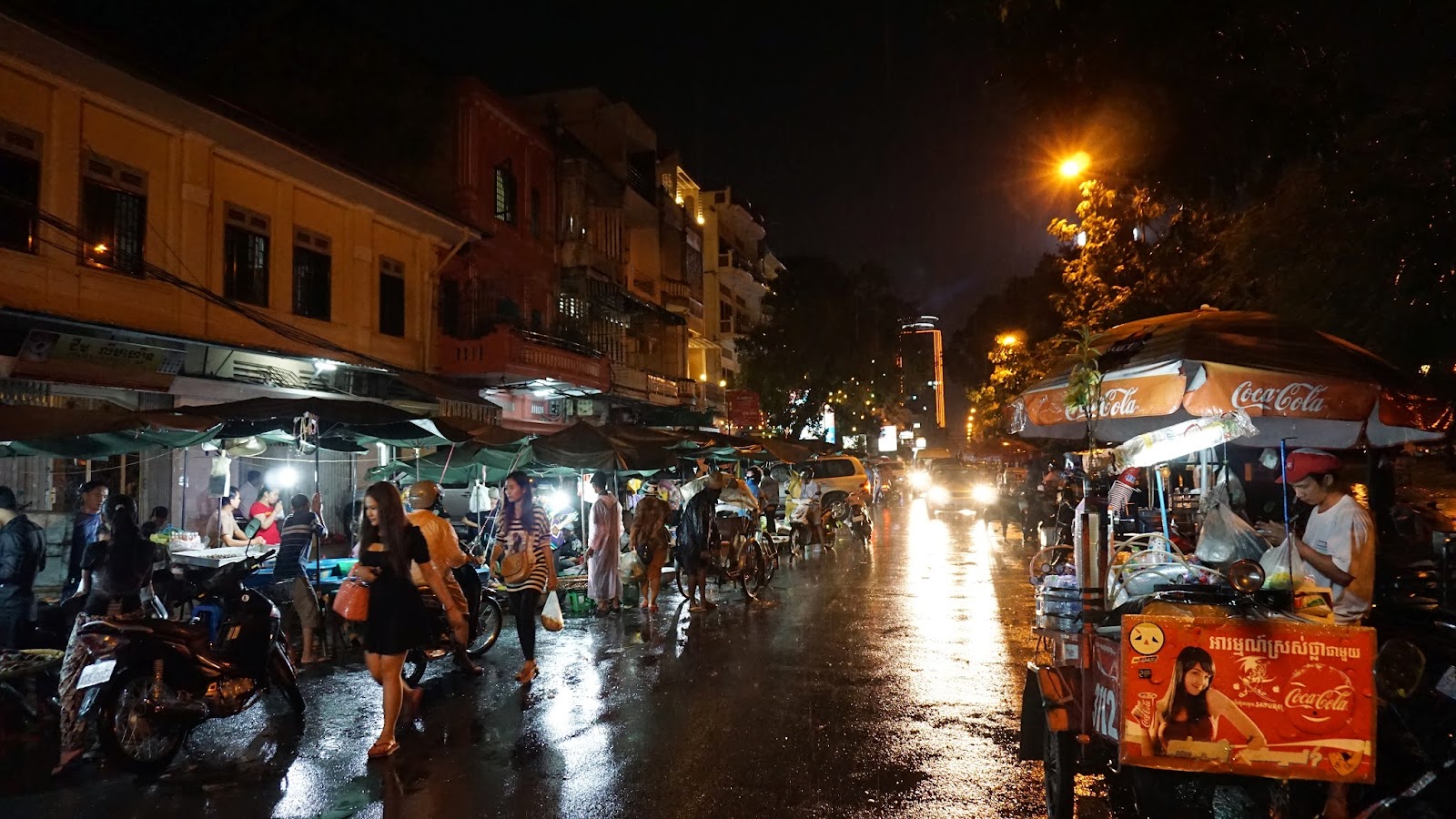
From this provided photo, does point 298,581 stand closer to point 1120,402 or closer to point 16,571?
point 16,571

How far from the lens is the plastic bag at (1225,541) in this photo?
18.5 ft

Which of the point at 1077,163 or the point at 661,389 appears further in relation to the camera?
the point at 661,389

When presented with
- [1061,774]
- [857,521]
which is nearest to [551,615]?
[1061,774]

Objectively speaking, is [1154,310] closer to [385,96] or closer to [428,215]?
[428,215]

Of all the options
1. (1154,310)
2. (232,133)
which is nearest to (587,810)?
(232,133)

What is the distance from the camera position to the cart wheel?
475 cm

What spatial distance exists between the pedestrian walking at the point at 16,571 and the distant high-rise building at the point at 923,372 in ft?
144

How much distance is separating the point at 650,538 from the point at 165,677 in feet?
22.1

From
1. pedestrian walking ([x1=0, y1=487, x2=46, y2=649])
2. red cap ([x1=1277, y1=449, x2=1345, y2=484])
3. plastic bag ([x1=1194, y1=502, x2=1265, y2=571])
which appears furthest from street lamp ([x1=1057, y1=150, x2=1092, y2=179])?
pedestrian walking ([x1=0, y1=487, x2=46, y2=649])

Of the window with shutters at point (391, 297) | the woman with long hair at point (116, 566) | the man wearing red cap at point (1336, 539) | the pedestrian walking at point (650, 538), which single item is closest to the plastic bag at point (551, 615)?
the pedestrian walking at point (650, 538)

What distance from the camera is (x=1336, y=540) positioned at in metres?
5.00

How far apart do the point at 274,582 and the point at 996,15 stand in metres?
9.05

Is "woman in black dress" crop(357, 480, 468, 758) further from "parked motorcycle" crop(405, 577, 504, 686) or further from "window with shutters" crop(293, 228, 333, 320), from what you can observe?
"window with shutters" crop(293, 228, 333, 320)

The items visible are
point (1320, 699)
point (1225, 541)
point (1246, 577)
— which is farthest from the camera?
point (1225, 541)
